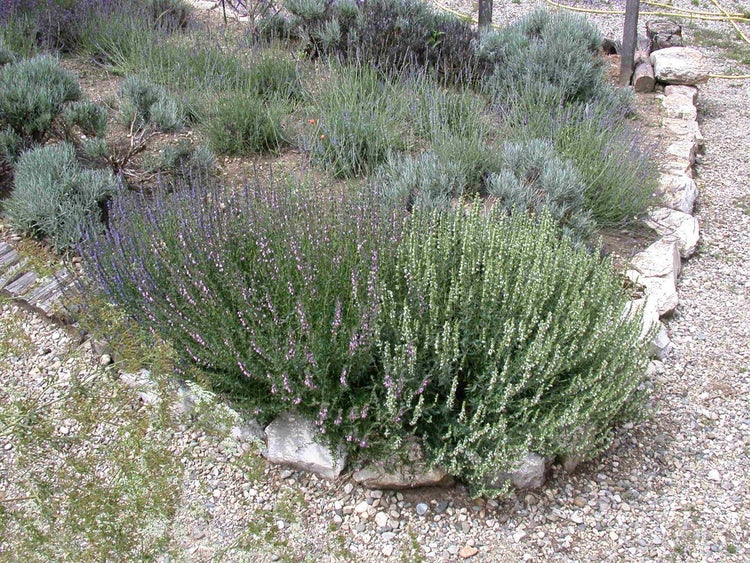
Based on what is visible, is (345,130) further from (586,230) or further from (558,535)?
(558,535)

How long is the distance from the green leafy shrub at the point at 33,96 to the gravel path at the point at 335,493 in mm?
1404

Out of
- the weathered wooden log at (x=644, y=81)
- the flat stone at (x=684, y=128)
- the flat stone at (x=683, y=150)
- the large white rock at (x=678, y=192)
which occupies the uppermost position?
the weathered wooden log at (x=644, y=81)

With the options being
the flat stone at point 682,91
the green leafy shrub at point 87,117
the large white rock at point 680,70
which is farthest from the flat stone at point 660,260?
the green leafy shrub at point 87,117

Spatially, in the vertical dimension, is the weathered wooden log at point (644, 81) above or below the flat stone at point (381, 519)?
above

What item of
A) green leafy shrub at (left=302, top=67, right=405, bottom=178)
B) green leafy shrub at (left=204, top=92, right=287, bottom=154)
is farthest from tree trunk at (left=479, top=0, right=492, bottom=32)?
green leafy shrub at (left=204, top=92, right=287, bottom=154)

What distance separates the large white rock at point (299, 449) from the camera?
287 centimetres

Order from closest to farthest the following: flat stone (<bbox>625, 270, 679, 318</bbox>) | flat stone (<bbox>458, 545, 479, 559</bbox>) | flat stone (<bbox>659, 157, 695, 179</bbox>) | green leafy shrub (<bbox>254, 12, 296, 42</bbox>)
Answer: flat stone (<bbox>458, 545, 479, 559</bbox>) → flat stone (<bbox>625, 270, 679, 318</bbox>) → flat stone (<bbox>659, 157, 695, 179</bbox>) → green leafy shrub (<bbox>254, 12, 296, 42</bbox>)

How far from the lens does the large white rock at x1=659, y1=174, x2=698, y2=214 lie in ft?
15.5

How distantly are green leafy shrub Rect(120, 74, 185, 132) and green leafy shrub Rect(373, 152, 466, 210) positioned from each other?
51.3 inches

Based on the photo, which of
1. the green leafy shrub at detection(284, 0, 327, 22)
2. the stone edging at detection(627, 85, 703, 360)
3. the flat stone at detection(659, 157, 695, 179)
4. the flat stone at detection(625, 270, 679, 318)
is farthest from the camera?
the green leafy shrub at detection(284, 0, 327, 22)

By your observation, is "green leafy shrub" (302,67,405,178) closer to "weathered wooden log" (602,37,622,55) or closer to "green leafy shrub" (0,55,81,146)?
"green leafy shrub" (0,55,81,146)

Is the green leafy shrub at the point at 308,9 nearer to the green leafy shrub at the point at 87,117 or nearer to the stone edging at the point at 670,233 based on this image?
the green leafy shrub at the point at 87,117

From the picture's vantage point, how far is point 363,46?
5.60 metres

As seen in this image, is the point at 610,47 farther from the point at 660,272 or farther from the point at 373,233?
the point at 373,233
